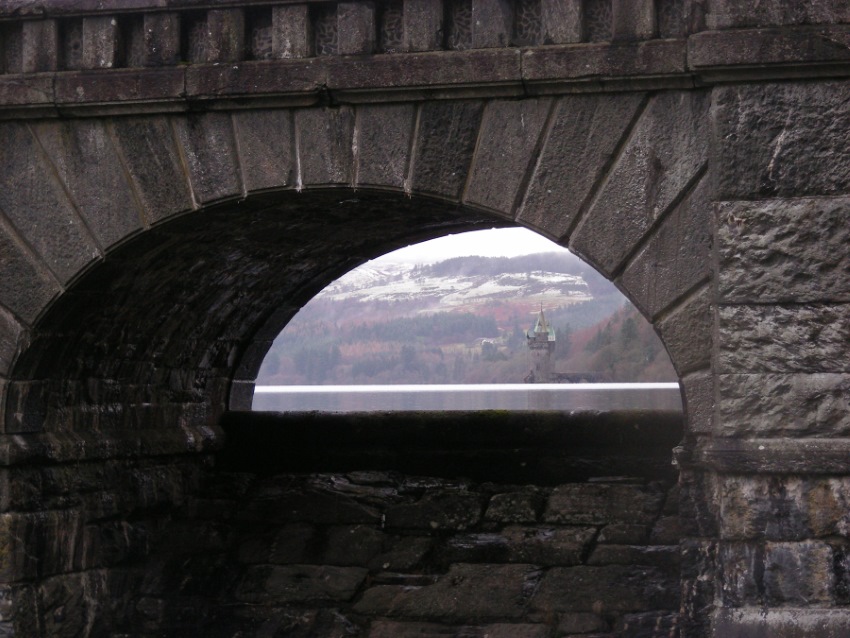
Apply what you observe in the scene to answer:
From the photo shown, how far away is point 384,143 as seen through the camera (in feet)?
15.6

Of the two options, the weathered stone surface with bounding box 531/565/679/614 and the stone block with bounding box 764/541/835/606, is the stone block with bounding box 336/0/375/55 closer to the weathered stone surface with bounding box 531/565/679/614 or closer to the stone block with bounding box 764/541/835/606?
the stone block with bounding box 764/541/835/606

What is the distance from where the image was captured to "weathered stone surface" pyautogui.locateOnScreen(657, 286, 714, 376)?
439 centimetres

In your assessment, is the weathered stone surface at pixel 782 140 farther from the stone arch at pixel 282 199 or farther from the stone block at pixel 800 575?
the stone block at pixel 800 575

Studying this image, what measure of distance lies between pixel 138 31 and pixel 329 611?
10.8 ft

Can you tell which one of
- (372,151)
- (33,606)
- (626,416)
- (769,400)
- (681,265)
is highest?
(372,151)

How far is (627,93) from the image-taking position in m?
4.51

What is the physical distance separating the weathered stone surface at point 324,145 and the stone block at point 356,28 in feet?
0.78

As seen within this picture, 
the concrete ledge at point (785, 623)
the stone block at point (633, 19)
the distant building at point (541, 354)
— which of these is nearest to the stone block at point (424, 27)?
the stone block at point (633, 19)

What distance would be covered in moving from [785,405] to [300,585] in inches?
133

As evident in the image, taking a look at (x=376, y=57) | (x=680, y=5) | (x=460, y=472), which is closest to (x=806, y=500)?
(x=680, y=5)

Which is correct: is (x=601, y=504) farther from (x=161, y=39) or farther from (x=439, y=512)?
(x=161, y=39)

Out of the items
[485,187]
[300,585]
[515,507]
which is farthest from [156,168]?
[515,507]

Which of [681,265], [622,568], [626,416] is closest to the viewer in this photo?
[681,265]

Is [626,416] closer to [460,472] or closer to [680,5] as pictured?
[460,472]
